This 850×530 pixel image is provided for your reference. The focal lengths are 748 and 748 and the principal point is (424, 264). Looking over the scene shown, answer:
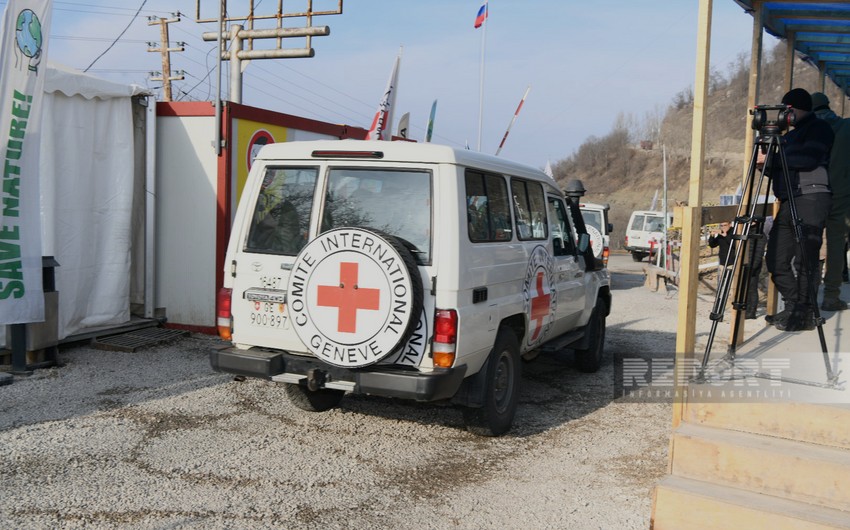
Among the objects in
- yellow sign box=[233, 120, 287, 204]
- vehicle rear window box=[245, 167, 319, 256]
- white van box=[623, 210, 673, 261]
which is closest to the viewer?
vehicle rear window box=[245, 167, 319, 256]

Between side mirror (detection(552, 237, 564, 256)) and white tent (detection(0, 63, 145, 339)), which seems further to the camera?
white tent (detection(0, 63, 145, 339))

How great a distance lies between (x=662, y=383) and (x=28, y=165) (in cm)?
666

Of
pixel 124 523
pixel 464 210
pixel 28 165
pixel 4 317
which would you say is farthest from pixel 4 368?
pixel 464 210

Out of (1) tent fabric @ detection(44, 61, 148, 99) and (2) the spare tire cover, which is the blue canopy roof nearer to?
(2) the spare tire cover

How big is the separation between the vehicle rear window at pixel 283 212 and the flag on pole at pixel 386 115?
654 centimetres

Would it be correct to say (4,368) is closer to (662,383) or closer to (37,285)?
(37,285)

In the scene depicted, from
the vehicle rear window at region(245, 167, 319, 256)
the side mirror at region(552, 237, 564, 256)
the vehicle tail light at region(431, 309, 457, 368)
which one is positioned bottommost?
the vehicle tail light at region(431, 309, 457, 368)

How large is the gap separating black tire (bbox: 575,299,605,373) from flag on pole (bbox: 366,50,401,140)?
5368 mm

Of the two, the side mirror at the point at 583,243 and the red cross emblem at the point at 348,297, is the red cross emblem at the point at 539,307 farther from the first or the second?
the red cross emblem at the point at 348,297

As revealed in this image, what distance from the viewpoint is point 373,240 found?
4.90m

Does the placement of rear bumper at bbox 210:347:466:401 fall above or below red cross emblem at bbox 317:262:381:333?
below

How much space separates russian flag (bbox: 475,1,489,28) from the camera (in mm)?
18453

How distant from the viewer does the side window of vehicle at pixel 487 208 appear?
531 centimetres

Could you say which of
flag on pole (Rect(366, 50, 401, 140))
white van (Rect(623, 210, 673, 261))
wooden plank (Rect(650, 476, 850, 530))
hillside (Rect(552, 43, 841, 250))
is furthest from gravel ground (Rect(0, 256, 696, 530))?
hillside (Rect(552, 43, 841, 250))
